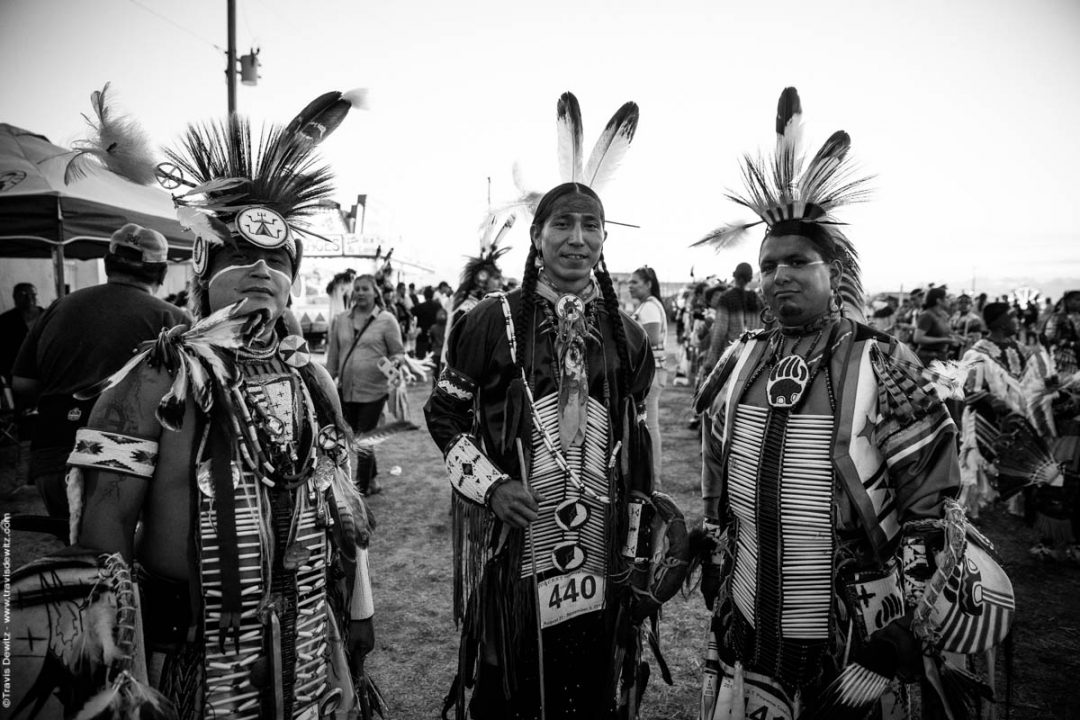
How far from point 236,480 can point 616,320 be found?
1.36 metres

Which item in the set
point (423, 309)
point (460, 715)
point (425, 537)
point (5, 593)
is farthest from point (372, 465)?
point (423, 309)

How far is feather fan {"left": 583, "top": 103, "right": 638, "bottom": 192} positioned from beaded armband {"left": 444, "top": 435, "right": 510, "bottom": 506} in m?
1.13

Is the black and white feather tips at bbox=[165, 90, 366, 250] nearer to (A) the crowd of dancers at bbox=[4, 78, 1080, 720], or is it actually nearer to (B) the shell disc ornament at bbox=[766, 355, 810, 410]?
(A) the crowd of dancers at bbox=[4, 78, 1080, 720]

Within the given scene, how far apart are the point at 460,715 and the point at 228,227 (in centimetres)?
179

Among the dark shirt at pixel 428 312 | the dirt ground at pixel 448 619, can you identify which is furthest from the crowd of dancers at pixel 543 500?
the dark shirt at pixel 428 312

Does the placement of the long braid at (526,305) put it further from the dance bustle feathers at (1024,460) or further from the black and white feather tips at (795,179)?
the dance bustle feathers at (1024,460)

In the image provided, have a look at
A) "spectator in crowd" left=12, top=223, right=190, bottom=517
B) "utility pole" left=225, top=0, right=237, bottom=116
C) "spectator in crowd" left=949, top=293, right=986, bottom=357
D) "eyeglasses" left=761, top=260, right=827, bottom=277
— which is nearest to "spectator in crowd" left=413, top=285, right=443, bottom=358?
"utility pole" left=225, top=0, right=237, bottom=116

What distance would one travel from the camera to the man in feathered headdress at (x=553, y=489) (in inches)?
79.4

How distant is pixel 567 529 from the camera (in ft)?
6.76

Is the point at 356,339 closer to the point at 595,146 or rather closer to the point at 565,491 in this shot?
the point at 595,146

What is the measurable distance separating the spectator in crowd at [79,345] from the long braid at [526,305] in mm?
2335

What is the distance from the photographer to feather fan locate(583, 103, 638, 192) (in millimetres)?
2336

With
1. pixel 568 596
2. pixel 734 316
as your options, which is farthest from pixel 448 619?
pixel 734 316

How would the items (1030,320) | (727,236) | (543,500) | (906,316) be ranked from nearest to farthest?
(543,500), (727,236), (906,316), (1030,320)
